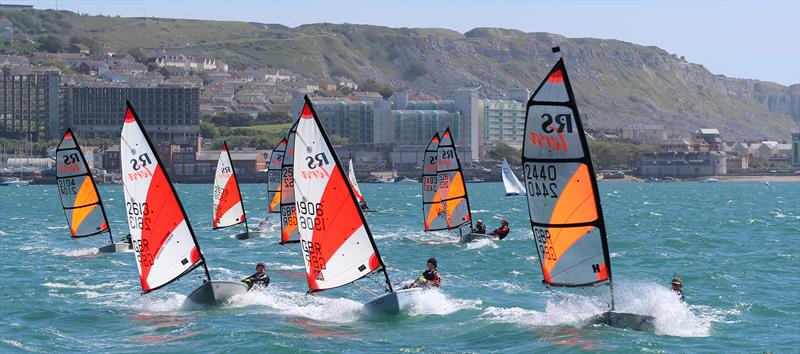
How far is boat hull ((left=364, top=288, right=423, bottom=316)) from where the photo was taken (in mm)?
27328

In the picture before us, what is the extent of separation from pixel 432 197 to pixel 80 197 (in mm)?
12062

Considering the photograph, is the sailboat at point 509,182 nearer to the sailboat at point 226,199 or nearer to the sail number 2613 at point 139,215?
the sailboat at point 226,199

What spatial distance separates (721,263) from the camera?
44219 millimetres

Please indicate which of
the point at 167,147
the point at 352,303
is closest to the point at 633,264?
the point at 352,303

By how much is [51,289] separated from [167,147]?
163 m

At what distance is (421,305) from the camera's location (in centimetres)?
2819

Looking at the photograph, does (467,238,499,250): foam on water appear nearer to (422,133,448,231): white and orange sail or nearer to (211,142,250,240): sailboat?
(422,133,448,231): white and orange sail

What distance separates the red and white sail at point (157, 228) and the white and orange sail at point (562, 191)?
7292 mm

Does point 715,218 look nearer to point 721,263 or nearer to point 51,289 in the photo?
point 721,263

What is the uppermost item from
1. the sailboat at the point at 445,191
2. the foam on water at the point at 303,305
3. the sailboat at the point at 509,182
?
the sailboat at the point at 445,191

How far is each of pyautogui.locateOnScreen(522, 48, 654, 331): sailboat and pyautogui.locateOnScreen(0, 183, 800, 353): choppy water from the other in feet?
4.30

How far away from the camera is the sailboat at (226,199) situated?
55.3m

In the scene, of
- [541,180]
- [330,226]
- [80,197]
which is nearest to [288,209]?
[80,197]

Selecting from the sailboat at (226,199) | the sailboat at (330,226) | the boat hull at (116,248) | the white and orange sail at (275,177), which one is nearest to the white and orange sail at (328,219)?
the sailboat at (330,226)
